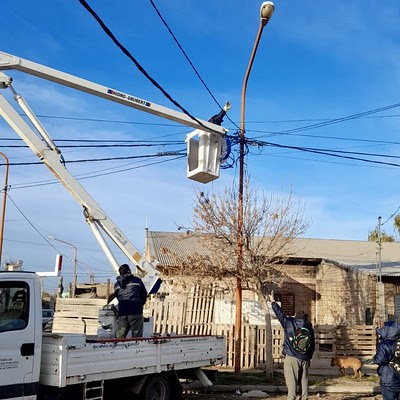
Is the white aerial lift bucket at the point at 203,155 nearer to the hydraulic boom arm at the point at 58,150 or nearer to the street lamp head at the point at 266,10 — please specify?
the hydraulic boom arm at the point at 58,150

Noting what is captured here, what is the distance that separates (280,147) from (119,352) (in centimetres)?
811

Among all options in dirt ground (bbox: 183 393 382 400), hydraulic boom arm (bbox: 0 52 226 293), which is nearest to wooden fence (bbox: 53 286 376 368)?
dirt ground (bbox: 183 393 382 400)

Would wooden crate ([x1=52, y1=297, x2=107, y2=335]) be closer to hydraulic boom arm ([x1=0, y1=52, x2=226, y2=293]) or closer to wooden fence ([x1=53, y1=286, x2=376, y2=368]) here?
hydraulic boom arm ([x1=0, y1=52, x2=226, y2=293])

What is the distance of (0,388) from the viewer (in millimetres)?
Answer: 6426

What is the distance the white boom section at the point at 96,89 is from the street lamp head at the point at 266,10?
3.21m

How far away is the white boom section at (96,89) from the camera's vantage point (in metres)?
8.30

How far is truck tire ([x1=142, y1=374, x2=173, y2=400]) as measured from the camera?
337 inches

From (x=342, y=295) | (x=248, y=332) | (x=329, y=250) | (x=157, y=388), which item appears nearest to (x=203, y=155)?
(x=157, y=388)

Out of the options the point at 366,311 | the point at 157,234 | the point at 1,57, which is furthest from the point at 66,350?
the point at 157,234

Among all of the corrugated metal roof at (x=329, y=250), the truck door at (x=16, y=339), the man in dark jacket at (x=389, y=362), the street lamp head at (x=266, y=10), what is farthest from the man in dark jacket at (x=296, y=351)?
the corrugated metal roof at (x=329, y=250)

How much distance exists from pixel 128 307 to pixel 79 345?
1.97m

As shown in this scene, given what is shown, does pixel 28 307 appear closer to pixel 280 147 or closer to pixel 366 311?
pixel 280 147

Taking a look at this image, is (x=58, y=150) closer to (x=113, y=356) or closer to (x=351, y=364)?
(x=113, y=356)

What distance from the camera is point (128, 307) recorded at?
913 centimetres
